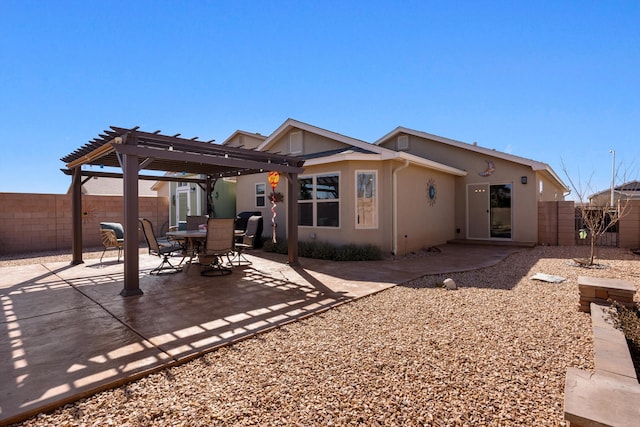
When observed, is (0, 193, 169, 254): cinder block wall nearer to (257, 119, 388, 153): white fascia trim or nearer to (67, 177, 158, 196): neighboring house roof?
(257, 119, 388, 153): white fascia trim

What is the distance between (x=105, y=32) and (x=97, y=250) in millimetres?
6824

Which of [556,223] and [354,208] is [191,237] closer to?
[354,208]

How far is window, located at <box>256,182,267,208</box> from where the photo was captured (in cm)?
1214

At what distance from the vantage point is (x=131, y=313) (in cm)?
419

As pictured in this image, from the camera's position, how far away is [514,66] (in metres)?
10.4

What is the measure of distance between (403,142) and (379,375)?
12.1 metres

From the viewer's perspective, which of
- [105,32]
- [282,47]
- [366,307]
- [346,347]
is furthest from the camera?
[282,47]

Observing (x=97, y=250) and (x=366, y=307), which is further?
(x=97, y=250)

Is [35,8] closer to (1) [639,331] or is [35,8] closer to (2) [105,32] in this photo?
(2) [105,32]

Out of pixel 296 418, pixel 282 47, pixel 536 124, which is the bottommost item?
pixel 296 418

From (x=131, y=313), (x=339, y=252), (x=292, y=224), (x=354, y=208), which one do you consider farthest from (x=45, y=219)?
(x=354, y=208)

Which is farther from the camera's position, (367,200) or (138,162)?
(367,200)

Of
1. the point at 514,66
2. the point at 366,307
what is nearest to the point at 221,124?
the point at 514,66

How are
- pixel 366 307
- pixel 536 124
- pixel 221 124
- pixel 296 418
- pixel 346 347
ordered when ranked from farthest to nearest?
1. pixel 221 124
2. pixel 536 124
3. pixel 366 307
4. pixel 346 347
5. pixel 296 418
